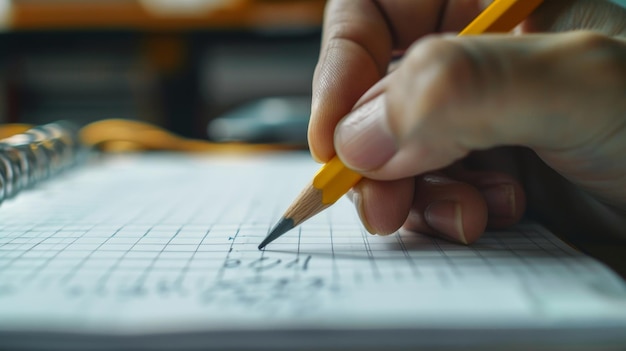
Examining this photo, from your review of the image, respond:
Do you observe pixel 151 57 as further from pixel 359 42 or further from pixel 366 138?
pixel 366 138

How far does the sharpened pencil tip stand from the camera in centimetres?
35

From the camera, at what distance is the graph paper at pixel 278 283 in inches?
9.1

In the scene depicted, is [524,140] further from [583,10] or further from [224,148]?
[224,148]

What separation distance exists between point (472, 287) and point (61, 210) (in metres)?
0.35

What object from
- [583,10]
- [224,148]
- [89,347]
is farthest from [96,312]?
[224,148]

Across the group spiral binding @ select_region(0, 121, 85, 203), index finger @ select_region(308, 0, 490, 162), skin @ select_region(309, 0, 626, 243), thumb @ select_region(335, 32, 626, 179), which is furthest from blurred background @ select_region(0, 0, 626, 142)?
thumb @ select_region(335, 32, 626, 179)

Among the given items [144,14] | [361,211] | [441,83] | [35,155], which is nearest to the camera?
[441,83]

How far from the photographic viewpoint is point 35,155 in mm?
557

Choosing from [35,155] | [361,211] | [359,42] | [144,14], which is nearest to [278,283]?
[361,211]

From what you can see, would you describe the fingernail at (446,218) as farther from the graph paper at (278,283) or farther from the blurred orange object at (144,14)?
the blurred orange object at (144,14)

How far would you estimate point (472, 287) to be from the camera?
271 millimetres

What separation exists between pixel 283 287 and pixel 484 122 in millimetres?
129

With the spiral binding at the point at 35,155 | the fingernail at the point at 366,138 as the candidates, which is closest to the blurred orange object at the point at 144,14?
the spiral binding at the point at 35,155

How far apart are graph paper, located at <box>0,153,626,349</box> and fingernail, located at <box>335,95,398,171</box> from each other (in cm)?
6
